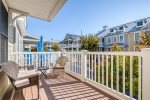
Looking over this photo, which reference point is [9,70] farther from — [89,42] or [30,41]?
[89,42]

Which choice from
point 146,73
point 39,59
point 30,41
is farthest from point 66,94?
point 30,41

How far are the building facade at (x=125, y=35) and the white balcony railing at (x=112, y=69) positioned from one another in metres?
19.6

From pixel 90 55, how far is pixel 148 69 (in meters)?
2.67

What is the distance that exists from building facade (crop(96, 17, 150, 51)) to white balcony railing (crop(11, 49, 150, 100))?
19.6 metres

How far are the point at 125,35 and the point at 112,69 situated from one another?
27.4m

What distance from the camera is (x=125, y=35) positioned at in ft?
99.3

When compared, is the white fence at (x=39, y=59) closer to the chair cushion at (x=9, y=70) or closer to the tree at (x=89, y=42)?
the chair cushion at (x=9, y=70)

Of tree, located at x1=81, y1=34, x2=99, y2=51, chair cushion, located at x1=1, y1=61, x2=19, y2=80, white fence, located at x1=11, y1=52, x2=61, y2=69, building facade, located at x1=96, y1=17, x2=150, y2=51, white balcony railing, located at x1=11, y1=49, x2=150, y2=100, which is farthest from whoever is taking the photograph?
tree, located at x1=81, y1=34, x2=99, y2=51

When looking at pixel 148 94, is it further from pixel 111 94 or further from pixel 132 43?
pixel 132 43

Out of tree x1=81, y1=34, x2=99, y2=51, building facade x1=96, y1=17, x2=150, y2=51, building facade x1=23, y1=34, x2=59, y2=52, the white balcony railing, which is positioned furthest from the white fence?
tree x1=81, y1=34, x2=99, y2=51

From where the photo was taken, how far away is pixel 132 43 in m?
28.6

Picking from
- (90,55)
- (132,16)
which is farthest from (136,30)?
(90,55)

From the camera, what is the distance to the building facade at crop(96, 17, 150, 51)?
2746cm

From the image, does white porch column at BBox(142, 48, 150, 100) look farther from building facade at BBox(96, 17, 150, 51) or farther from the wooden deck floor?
building facade at BBox(96, 17, 150, 51)
